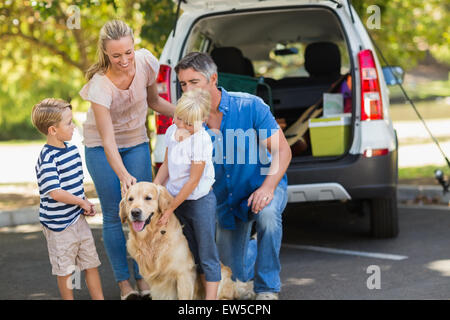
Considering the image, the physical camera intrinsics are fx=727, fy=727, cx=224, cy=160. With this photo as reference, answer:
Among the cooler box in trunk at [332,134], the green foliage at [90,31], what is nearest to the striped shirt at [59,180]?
the cooler box in trunk at [332,134]

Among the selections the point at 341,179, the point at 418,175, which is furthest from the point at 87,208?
the point at 418,175

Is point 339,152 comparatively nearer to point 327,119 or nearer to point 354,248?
point 327,119

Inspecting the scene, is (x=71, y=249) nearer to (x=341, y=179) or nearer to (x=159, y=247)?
(x=159, y=247)

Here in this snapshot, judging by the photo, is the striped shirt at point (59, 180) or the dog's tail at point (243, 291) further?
the dog's tail at point (243, 291)

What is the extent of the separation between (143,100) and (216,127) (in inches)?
20.8

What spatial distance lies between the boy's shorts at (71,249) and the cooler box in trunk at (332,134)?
2.24 meters

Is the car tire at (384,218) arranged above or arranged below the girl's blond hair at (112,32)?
below

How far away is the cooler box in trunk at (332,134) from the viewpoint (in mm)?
5727

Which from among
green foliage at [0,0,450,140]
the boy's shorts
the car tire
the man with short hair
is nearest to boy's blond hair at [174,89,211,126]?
the man with short hair

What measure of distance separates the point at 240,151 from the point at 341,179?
4.64 feet

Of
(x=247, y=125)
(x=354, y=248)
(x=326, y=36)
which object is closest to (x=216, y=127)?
(x=247, y=125)

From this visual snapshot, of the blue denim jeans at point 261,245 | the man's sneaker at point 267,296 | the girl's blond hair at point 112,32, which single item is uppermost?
the girl's blond hair at point 112,32

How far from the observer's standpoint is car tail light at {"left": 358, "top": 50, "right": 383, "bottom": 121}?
559cm

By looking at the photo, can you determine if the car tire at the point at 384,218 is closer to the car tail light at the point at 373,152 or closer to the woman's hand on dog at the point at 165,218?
the car tail light at the point at 373,152
